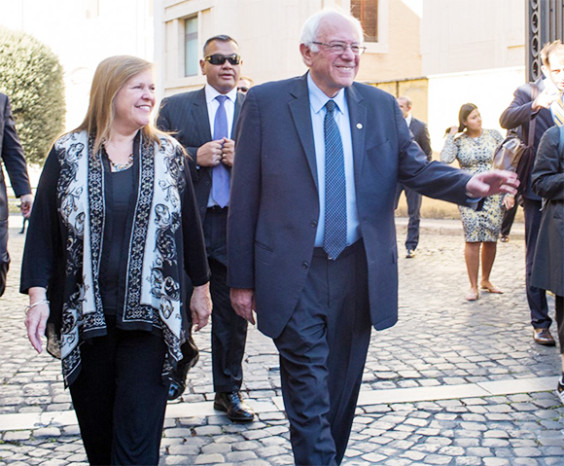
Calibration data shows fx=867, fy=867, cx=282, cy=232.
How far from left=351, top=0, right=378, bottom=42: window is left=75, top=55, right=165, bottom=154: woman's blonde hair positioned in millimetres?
24212

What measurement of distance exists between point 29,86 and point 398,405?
29525 millimetres

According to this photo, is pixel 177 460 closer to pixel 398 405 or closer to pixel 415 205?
pixel 398 405

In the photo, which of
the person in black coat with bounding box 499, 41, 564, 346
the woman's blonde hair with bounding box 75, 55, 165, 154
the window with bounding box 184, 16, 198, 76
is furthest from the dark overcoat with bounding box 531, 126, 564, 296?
the window with bounding box 184, 16, 198, 76

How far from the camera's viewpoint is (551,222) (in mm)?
5586

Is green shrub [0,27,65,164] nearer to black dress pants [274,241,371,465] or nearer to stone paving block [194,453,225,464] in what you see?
stone paving block [194,453,225,464]

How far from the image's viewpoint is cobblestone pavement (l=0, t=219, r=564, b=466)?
4.34 m

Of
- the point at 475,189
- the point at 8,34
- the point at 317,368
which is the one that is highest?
the point at 8,34

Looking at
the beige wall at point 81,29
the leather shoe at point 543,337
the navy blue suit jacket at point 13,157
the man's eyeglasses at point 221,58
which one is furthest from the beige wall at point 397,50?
the man's eyeglasses at point 221,58

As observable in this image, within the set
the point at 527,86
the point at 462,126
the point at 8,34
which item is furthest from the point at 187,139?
the point at 8,34

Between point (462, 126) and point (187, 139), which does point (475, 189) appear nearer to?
point (187, 139)

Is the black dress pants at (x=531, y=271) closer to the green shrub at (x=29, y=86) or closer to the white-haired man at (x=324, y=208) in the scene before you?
the white-haired man at (x=324, y=208)

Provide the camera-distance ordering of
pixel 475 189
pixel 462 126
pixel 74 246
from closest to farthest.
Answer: pixel 74 246 → pixel 475 189 → pixel 462 126

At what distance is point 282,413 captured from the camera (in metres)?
4.97

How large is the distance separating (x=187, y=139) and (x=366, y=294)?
1911mm
